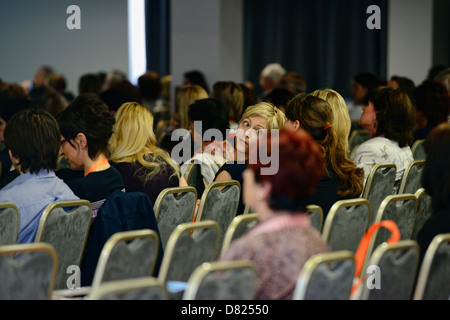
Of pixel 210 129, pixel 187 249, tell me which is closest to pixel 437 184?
pixel 187 249

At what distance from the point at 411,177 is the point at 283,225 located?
277 cm

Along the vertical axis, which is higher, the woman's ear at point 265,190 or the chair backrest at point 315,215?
the woman's ear at point 265,190

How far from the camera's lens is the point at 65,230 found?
341cm

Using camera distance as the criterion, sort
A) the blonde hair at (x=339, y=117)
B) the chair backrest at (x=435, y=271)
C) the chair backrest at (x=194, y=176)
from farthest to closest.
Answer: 1. the chair backrest at (x=194, y=176)
2. the blonde hair at (x=339, y=117)
3. the chair backrest at (x=435, y=271)

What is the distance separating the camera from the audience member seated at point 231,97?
6.75 m

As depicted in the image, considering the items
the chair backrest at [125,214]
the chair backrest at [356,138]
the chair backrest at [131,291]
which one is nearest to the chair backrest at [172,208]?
the chair backrest at [125,214]

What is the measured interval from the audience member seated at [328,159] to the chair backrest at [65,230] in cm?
131

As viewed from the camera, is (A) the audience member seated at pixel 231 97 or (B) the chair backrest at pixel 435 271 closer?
(B) the chair backrest at pixel 435 271

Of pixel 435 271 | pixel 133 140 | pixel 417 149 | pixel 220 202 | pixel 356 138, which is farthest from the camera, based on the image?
pixel 356 138

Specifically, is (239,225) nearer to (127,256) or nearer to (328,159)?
(127,256)

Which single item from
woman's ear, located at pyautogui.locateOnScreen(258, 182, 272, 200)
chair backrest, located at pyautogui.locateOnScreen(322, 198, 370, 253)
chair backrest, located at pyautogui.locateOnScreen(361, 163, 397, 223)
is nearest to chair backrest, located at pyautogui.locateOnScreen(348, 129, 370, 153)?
chair backrest, located at pyautogui.locateOnScreen(361, 163, 397, 223)

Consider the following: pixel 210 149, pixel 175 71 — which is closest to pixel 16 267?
pixel 210 149

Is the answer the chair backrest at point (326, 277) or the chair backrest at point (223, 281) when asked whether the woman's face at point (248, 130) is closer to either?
the chair backrest at point (326, 277)

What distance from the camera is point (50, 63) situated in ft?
45.1
